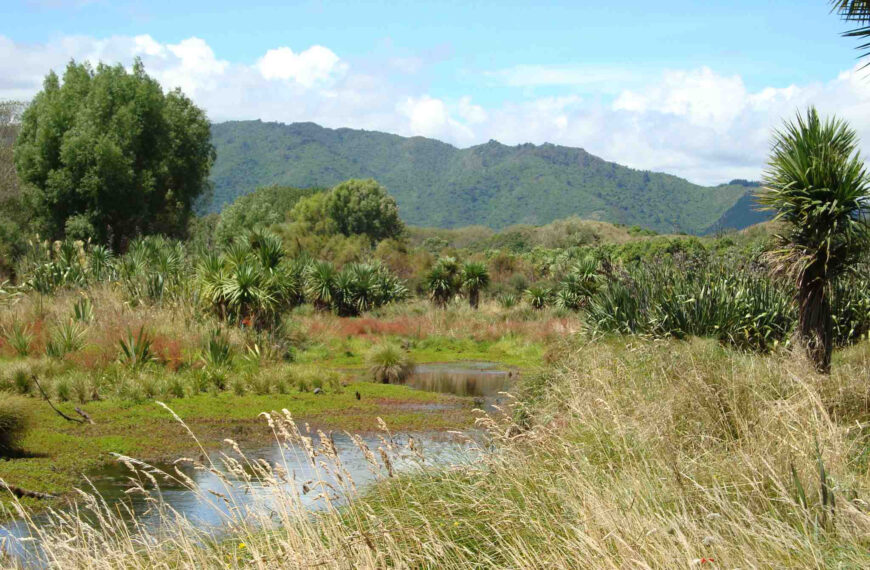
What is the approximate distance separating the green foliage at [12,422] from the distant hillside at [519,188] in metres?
126

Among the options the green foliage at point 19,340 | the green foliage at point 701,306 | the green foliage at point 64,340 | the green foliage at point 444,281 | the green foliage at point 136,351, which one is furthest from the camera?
the green foliage at point 444,281

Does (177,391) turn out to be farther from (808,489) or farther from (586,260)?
(586,260)

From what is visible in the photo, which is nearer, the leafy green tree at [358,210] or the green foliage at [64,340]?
the green foliage at [64,340]

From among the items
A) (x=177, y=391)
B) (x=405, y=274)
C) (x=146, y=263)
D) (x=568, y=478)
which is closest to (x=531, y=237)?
(x=405, y=274)

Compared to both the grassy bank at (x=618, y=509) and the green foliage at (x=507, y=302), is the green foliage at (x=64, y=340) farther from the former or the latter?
the green foliage at (x=507, y=302)

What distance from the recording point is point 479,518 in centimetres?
535

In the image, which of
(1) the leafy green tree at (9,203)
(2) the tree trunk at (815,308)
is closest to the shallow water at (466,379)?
(2) the tree trunk at (815,308)

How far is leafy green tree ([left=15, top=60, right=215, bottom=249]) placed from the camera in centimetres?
3825

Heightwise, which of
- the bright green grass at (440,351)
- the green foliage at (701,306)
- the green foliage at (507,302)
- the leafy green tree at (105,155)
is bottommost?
the bright green grass at (440,351)

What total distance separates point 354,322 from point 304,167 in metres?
161

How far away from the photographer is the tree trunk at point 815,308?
12742 millimetres

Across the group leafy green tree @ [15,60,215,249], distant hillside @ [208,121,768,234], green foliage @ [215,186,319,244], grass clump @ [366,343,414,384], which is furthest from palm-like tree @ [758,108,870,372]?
distant hillside @ [208,121,768,234]

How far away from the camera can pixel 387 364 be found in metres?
21.2

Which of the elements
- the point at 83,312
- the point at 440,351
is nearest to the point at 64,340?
the point at 83,312
